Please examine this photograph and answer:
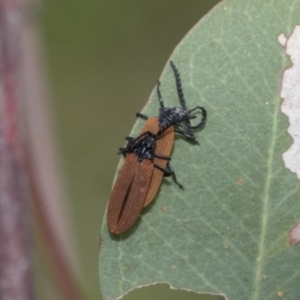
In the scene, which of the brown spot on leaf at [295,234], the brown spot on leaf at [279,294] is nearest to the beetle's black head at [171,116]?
the brown spot on leaf at [295,234]

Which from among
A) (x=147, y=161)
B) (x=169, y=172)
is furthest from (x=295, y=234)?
(x=147, y=161)

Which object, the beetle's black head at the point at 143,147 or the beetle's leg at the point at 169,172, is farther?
the beetle's black head at the point at 143,147

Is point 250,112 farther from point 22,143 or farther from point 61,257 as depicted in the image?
point 61,257

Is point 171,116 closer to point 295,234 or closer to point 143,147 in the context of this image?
point 143,147

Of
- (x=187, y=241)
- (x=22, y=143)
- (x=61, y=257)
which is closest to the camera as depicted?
(x=22, y=143)

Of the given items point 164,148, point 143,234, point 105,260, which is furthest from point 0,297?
point 164,148

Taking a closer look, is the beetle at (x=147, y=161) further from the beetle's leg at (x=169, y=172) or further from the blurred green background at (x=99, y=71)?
the blurred green background at (x=99, y=71)

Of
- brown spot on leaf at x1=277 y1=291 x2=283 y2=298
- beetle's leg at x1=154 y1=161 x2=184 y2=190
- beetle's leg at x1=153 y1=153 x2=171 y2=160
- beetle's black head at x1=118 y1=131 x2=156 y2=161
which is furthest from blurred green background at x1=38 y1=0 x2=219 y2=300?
brown spot on leaf at x1=277 y1=291 x2=283 y2=298
